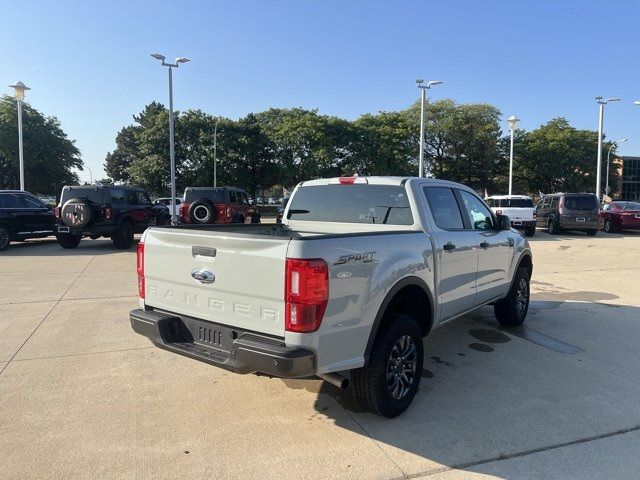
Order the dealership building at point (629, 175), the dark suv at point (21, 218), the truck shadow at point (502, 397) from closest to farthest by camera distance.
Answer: the truck shadow at point (502, 397) → the dark suv at point (21, 218) → the dealership building at point (629, 175)

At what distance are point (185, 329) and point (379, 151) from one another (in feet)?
133

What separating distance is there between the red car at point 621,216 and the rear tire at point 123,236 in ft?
70.7

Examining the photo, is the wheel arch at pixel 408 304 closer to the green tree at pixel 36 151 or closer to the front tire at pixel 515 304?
the front tire at pixel 515 304

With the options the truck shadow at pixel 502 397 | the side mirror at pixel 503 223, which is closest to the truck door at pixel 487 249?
the side mirror at pixel 503 223

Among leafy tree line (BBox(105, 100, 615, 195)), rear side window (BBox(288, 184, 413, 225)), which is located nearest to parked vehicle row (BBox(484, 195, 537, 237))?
rear side window (BBox(288, 184, 413, 225))

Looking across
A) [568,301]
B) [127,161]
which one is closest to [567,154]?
[568,301]

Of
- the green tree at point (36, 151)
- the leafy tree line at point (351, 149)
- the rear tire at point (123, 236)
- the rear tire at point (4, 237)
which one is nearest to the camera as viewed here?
the rear tire at point (4, 237)

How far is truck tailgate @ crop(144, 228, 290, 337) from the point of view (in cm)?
308

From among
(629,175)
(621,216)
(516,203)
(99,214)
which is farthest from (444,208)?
(629,175)

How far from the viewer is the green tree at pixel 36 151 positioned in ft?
120

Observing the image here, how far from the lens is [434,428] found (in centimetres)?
356

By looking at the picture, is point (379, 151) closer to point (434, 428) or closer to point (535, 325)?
point (535, 325)

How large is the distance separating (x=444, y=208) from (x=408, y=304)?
1.16 meters

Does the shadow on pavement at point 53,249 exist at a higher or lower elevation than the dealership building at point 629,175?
lower
